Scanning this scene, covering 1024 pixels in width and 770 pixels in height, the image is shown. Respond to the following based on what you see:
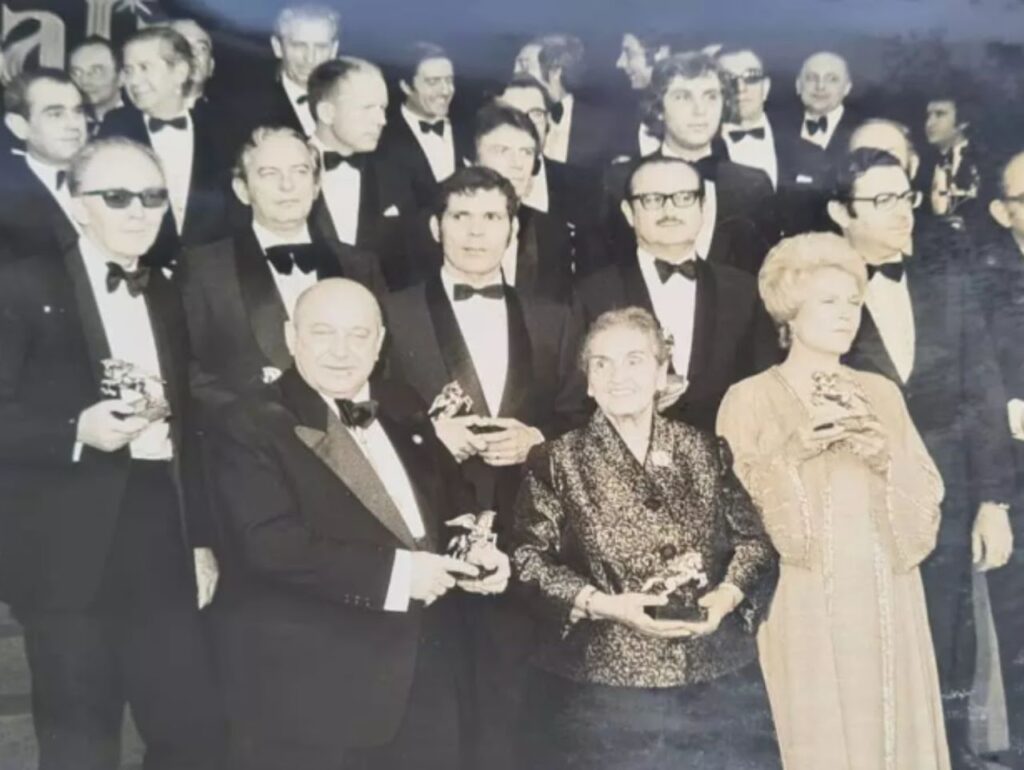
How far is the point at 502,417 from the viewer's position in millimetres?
3443

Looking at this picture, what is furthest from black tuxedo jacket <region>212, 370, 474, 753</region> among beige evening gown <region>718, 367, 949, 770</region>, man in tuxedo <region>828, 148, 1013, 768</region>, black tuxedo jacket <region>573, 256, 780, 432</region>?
man in tuxedo <region>828, 148, 1013, 768</region>

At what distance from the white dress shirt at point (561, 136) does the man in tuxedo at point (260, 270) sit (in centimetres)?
55

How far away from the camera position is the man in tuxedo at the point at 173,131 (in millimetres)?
3365

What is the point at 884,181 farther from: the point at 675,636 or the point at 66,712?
the point at 66,712

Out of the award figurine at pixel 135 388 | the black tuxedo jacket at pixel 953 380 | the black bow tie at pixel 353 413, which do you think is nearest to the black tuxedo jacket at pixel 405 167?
the black bow tie at pixel 353 413

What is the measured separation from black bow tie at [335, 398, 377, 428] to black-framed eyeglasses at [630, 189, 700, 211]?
0.89 meters

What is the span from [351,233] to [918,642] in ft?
6.01

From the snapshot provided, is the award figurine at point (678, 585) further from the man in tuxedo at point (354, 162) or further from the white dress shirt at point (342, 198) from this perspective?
the white dress shirt at point (342, 198)

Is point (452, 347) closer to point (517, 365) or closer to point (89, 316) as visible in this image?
point (517, 365)

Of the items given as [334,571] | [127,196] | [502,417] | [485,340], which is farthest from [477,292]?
[127,196]

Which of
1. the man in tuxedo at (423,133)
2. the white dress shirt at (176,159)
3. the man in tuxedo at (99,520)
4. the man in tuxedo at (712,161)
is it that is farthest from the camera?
the man in tuxedo at (712,161)

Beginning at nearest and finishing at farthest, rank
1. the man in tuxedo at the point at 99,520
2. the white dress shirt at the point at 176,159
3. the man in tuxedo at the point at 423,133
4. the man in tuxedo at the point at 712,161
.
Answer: the man in tuxedo at the point at 99,520 → the white dress shirt at the point at 176,159 → the man in tuxedo at the point at 423,133 → the man in tuxedo at the point at 712,161

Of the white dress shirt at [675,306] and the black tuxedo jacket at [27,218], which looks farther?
the white dress shirt at [675,306]

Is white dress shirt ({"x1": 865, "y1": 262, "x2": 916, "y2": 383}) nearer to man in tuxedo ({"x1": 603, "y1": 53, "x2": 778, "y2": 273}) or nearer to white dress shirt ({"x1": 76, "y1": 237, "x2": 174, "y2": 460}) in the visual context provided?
man in tuxedo ({"x1": 603, "y1": 53, "x2": 778, "y2": 273})
